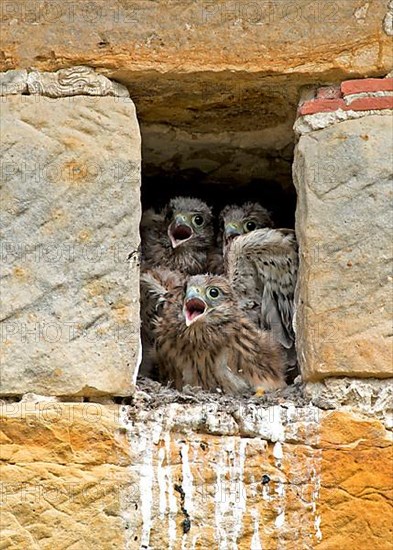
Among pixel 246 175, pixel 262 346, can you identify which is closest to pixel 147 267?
pixel 246 175

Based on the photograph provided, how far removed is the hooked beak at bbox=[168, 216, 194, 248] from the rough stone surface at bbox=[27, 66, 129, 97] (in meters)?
1.53

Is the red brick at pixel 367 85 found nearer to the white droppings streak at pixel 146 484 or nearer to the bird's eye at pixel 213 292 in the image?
the bird's eye at pixel 213 292

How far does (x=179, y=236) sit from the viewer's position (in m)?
6.58

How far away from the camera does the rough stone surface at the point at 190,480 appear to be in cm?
469

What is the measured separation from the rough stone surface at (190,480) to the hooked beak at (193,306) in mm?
944

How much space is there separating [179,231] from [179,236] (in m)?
0.03

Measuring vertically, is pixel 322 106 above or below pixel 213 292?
above

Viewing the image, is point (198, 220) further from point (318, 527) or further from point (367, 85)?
point (318, 527)

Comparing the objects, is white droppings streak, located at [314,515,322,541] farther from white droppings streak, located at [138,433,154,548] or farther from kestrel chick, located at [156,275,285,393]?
kestrel chick, located at [156,275,285,393]

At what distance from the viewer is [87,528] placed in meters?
4.68

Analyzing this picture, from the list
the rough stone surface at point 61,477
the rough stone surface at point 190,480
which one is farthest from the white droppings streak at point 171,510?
the rough stone surface at point 61,477

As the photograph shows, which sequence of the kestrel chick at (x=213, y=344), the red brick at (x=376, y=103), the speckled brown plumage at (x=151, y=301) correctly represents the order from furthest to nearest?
the speckled brown plumage at (x=151, y=301), the kestrel chick at (x=213, y=344), the red brick at (x=376, y=103)

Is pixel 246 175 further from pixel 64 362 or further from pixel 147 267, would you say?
pixel 64 362

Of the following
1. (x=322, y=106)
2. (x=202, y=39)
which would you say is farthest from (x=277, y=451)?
(x=202, y=39)
